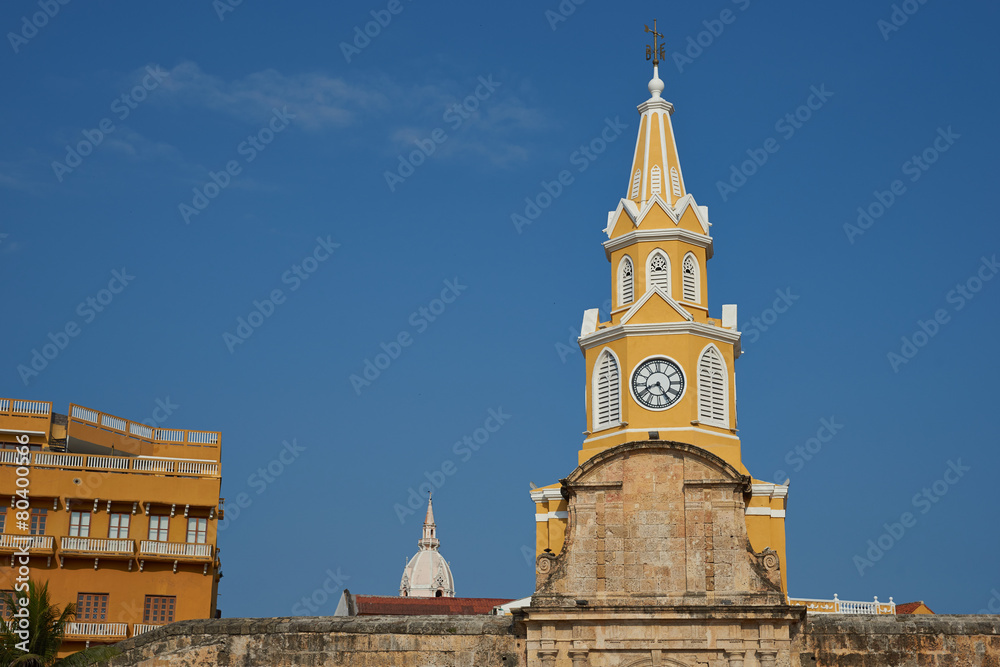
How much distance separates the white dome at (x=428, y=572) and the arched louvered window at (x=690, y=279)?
74.6m

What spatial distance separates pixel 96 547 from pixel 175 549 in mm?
2990

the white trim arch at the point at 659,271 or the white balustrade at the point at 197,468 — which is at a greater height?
the white trim arch at the point at 659,271

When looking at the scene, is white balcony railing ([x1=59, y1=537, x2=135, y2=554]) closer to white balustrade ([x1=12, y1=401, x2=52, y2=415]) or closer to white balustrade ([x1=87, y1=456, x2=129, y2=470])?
white balustrade ([x1=87, y1=456, x2=129, y2=470])

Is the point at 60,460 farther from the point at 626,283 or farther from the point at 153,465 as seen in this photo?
the point at 626,283

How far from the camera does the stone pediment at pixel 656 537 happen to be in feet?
134

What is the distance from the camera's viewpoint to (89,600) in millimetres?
52938

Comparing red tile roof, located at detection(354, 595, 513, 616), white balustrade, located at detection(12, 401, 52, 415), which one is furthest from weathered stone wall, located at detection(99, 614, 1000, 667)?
red tile roof, located at detection(354, 595, 513, 616)

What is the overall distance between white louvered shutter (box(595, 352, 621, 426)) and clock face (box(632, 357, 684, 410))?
887 millimetres

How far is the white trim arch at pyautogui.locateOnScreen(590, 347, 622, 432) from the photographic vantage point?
51875mm

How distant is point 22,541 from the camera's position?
2071 inches

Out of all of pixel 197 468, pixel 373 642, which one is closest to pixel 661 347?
pixel 373 642

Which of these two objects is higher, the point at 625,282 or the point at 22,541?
the point at 625,282

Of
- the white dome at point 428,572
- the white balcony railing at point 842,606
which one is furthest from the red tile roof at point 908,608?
the white dome at point 428,572

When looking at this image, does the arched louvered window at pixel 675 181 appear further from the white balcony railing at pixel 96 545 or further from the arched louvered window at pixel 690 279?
the white balcony railing at pixel 96 545
